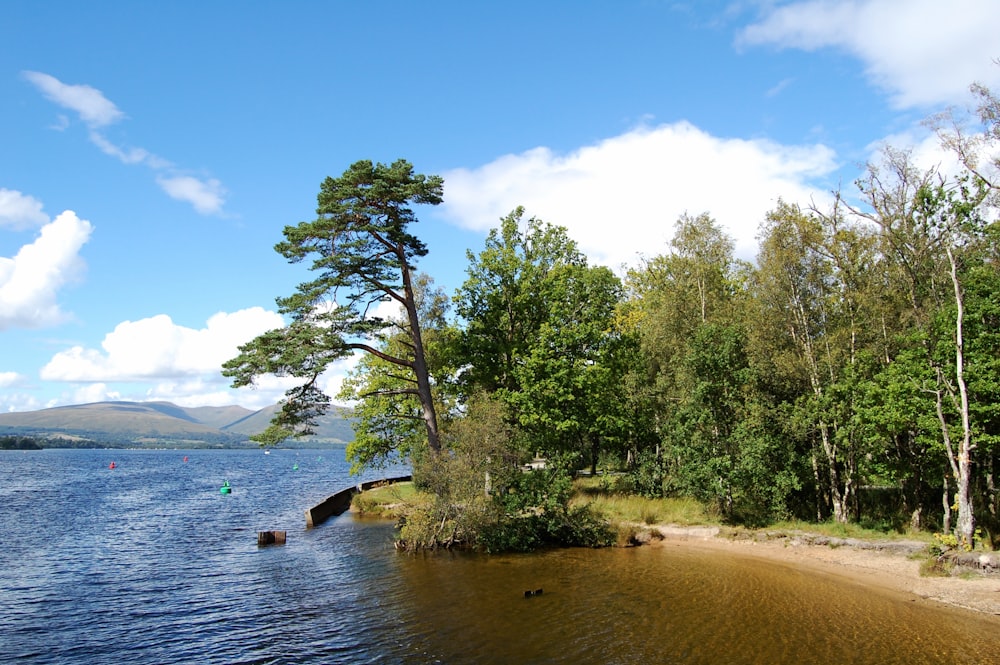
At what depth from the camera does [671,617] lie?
18.7 metres

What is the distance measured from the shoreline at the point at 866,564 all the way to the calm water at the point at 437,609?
882mm

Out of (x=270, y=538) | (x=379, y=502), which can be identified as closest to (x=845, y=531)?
(x=270, y=538)

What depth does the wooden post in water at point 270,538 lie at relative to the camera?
31.5 m

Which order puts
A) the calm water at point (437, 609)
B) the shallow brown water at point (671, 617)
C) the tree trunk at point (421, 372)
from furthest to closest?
the tree trunk at point (421, 372) < the calm water at point (437, 609) < the shallow brown water at point (671, 617)

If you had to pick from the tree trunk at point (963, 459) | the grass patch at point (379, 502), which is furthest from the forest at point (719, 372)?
the grass patch at point (379, 502)

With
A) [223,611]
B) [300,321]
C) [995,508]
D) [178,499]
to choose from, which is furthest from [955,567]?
[178,499]

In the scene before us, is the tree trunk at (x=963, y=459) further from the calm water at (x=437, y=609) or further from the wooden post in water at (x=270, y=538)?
the wooden post in water at (x=270, y=538)

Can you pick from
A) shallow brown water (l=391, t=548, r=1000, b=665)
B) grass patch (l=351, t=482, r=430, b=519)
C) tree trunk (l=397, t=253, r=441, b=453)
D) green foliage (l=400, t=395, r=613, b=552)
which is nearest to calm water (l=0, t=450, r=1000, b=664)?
shallow brown water (l=391, t=548, r=1000, b=665)

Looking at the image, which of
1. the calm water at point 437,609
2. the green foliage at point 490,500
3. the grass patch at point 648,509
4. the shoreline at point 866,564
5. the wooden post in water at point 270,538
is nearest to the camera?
the calm water at point 437,609

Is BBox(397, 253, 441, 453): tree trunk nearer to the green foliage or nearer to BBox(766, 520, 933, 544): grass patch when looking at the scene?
the green foliage

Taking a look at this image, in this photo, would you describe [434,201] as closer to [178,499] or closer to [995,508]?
[995,508]

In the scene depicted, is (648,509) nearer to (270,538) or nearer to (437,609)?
(437,609)

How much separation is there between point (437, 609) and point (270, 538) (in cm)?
1615

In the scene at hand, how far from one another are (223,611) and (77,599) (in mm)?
6207
